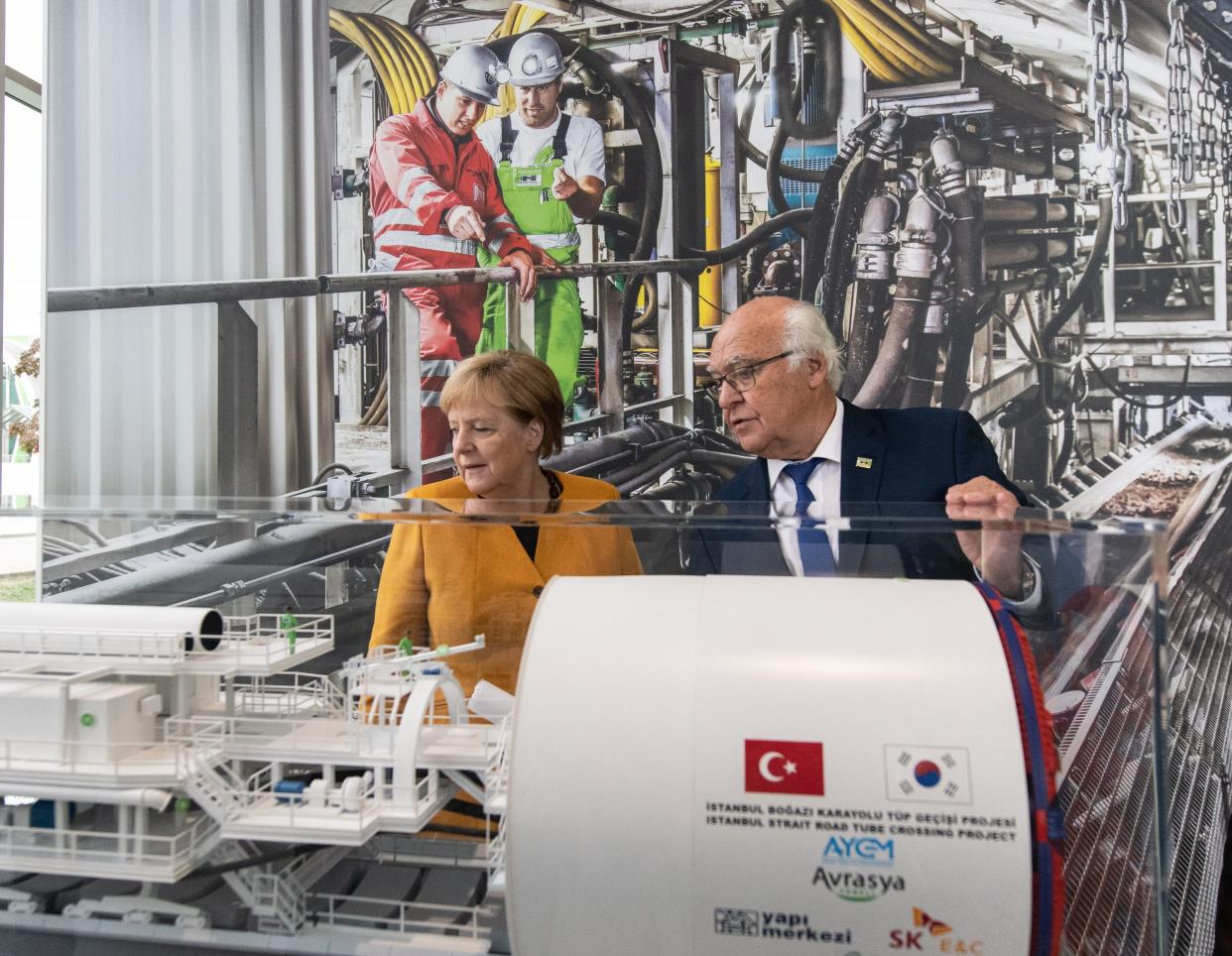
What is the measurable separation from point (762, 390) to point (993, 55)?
184 centimetres

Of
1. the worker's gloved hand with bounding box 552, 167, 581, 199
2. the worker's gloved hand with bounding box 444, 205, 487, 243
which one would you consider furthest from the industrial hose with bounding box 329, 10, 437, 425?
the worker's gloved hand with bounding box 552, 167, 581, 199

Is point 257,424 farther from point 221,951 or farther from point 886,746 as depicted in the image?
point 886,746

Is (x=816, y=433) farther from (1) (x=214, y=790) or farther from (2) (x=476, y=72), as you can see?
(2) (x=476, y=72)

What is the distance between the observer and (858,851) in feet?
3.48

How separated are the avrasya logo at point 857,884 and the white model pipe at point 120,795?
0.92 meters

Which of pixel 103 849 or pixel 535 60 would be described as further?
pixel 535 60

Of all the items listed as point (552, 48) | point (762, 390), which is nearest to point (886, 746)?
point (762, 390)

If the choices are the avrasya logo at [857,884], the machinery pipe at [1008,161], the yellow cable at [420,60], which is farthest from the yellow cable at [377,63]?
the avrasya logo at [857,884]

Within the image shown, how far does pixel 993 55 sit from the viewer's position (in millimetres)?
3293

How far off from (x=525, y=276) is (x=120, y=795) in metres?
2.73

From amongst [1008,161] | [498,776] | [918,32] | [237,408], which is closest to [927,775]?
[498,776]

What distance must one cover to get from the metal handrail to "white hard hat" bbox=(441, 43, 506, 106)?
72 cm

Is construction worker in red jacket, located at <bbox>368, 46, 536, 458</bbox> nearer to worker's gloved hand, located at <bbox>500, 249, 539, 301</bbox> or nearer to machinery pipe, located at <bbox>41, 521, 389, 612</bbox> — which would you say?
worker's gloved hand, located at <bbox>500, 249, 539, 301</bbox>

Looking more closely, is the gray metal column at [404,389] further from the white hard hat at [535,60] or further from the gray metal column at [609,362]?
the white hard hat at [535,60]
